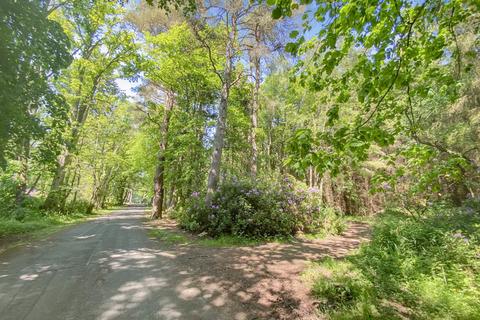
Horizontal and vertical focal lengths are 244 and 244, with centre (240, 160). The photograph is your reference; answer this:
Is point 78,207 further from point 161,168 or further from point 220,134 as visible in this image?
point 220,134

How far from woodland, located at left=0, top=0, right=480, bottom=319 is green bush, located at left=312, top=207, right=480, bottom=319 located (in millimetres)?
24

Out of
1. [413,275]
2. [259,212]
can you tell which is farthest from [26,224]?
[413,275]

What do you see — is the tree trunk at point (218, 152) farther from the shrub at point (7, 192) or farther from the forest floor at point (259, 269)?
the shrub at point (7, 192)

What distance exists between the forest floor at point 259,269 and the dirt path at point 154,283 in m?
0.02

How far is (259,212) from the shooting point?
8.30 meters

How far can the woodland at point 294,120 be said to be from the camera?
9.59ft

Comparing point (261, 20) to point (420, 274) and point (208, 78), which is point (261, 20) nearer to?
point (208, 78)

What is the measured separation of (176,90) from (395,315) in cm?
1439

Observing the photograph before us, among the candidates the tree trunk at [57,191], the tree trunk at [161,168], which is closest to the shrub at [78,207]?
the tree trunk at [57,191]

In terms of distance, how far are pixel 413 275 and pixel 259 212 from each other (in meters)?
4.86

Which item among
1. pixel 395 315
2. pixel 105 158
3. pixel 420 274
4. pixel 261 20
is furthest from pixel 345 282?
pixel 105 158

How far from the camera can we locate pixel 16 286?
12.9 ft

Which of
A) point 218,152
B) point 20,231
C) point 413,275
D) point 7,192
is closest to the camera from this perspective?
point 413,275

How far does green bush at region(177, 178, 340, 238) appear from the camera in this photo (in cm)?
820
